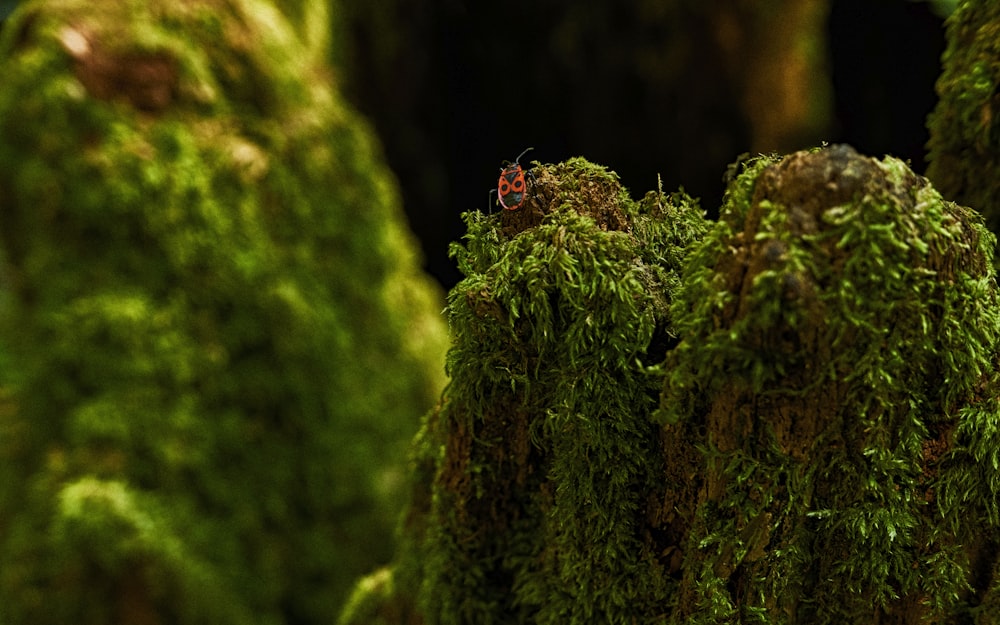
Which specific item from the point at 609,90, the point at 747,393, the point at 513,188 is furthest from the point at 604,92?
the point at 747,393

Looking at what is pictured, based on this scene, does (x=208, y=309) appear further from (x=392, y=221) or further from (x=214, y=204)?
(x=392, y=221)

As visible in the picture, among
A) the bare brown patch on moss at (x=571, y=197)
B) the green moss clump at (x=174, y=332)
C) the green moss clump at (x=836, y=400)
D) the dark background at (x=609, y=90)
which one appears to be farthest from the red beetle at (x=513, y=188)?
the dark background at (x=609, y=90)

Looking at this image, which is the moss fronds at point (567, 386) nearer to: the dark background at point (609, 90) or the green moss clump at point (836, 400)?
the green moss clump at point (836, 400)

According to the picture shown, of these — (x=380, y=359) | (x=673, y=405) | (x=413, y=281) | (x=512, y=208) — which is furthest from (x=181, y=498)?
(x=673, y=405)

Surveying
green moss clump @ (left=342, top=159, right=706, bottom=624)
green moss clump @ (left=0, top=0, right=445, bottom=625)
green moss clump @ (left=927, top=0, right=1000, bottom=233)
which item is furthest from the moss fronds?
green moss clump @ (left=0, top=0, right=445, bottom=625)

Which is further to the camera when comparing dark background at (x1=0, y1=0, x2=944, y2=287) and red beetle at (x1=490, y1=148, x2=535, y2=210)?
dark background at (x1=0, y1=0, x2=944, y2=287)

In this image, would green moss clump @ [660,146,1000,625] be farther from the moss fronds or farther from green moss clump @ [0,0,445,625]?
green moss clump @ [0,0,445,625]
